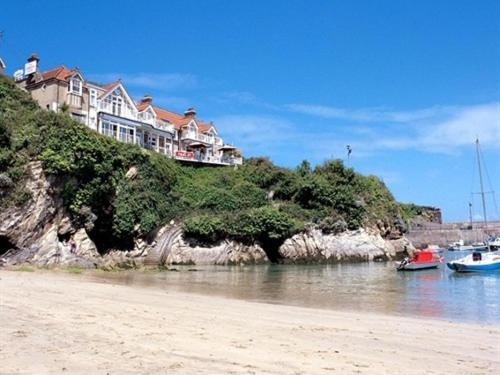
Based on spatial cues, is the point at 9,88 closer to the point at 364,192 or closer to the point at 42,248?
the point at 42,248

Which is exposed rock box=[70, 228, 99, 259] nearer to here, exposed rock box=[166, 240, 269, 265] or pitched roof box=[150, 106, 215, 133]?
exposed rock box=[166, 240, 269, 265]

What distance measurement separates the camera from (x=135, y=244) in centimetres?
4272

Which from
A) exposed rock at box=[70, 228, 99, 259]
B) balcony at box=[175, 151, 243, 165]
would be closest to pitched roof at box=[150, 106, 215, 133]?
balcony at box=[175, 151, 243, 165]

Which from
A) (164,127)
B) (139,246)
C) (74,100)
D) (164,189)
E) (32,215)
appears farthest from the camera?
(164,127)

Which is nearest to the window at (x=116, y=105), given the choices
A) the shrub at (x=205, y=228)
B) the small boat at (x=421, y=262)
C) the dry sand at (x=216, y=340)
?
the shrub at (x=205, y=228)

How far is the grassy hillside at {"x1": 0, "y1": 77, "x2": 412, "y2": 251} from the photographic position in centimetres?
3425

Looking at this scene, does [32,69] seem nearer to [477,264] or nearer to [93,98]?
[93,98]

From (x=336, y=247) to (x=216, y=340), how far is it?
45.1 m

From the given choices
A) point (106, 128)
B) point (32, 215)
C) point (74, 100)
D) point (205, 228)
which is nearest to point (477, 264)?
point (205, 228)

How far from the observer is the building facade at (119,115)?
47.5 meters

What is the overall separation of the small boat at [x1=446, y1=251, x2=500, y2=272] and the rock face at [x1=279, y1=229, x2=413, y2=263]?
630 inches

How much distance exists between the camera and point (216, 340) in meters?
9.06

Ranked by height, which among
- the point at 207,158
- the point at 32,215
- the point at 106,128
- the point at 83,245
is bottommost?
the point at 83,245

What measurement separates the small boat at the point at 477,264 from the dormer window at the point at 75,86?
4068cm
